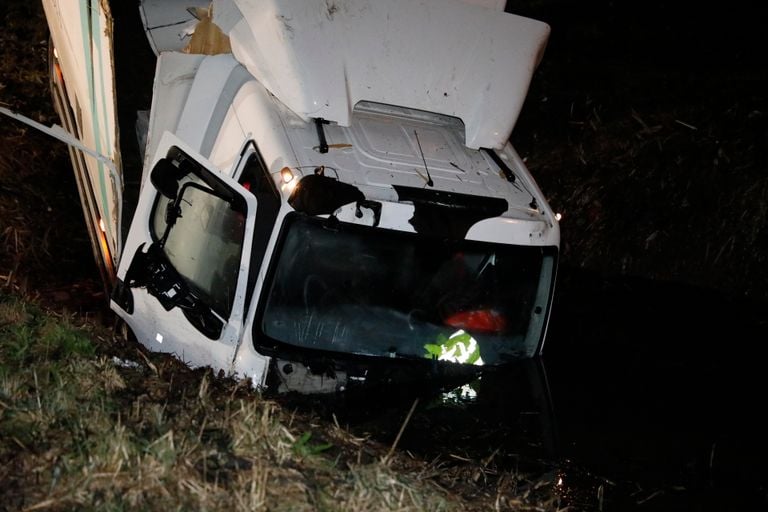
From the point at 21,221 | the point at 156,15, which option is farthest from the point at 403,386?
the point at 21,221

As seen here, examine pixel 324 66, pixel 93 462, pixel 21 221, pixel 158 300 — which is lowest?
pixel 21 221

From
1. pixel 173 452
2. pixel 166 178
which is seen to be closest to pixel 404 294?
pixel 166 178

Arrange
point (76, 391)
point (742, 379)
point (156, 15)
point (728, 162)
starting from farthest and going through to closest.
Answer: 1. point (728, 162)
2. point (156, 15)
3. point (742, 379)
4. point (76, 391)

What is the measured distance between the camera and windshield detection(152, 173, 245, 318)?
4340 millimetres

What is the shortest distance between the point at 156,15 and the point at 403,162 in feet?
9.94

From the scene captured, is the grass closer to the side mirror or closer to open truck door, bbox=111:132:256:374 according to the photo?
open truck door, bbox=111:132:256:374

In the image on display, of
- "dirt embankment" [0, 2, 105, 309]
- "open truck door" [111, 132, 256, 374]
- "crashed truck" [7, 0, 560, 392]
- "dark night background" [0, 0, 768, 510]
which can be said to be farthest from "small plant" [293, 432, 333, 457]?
"dirt embankment" [0, 2, 105, 309]

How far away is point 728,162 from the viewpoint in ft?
27.6

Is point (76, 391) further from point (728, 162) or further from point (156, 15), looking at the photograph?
point (728, 162)

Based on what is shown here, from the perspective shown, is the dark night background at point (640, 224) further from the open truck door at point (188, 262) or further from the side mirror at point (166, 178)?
the side mirror at point (166, 178)

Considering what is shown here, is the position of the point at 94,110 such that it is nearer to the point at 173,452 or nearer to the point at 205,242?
the point at 205,242

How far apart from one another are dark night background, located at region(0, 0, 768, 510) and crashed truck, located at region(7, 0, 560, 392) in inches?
41.5

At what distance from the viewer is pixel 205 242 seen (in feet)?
14.9

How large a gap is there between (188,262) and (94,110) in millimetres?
1864
